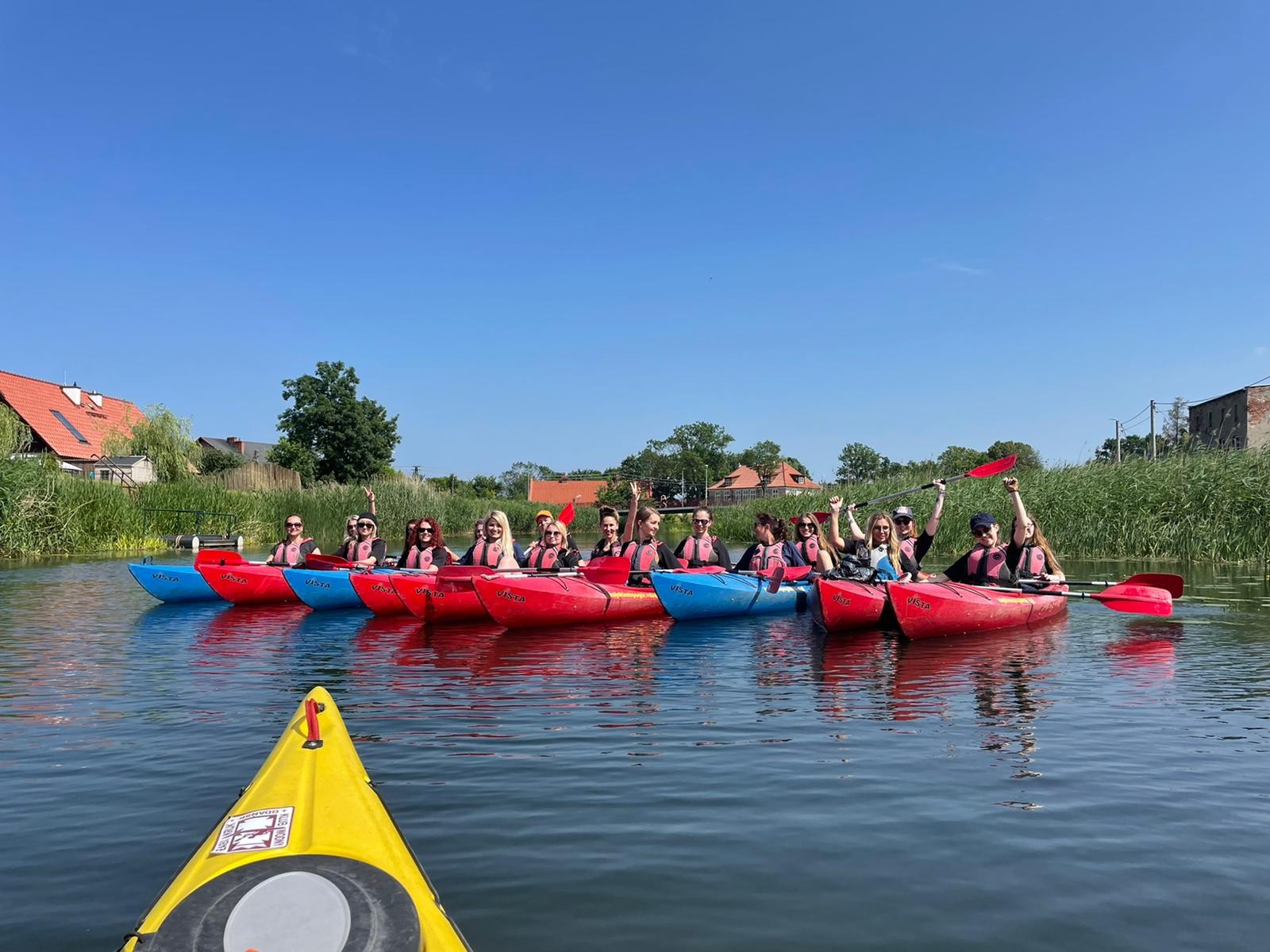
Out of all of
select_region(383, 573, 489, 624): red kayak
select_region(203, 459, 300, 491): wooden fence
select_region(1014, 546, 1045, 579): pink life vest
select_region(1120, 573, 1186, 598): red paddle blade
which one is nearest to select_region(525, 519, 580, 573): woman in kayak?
select_region(383, 573, 489, 624): red kayak

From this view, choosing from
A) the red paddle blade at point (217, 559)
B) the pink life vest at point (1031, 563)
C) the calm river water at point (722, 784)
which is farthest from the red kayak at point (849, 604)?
the red paddle blade at point (217, 559)

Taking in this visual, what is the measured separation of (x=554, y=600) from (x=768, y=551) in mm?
3305

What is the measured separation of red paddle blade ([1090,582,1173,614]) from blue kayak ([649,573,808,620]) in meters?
3.70

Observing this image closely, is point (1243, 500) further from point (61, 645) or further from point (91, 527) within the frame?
point (91, 527)

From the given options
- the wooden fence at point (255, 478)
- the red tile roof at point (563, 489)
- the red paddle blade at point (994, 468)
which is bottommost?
the red paddle blade at point (994, 468)

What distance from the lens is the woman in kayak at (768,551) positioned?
1232 cm

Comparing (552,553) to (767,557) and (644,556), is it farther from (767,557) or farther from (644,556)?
(767,557)

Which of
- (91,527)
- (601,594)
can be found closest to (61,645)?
(601,594)

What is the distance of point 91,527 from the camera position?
74.8 ft

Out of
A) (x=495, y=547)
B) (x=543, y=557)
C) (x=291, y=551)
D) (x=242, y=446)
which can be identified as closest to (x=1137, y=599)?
(x=543, y=557)

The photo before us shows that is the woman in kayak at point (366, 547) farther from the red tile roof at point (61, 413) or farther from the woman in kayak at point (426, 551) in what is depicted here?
the red tile roof at point (61, 413)

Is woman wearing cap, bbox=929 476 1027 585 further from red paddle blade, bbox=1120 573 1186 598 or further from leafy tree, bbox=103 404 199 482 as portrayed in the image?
leafy tree, bbox=103 404 199 482

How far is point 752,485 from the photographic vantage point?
91.5 meters

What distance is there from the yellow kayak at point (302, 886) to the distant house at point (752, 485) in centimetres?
7955
